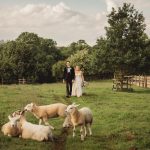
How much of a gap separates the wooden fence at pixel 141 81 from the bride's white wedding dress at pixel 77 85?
2381 cm

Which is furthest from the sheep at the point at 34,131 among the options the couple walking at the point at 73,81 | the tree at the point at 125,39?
the tree at the point at 125,39

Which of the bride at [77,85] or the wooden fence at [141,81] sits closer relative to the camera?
the bride at [77,85]

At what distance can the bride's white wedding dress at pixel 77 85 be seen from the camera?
36.1m

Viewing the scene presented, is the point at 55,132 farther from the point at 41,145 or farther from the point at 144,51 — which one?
the point at 144,51

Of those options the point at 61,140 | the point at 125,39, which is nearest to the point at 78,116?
the point at 61,140

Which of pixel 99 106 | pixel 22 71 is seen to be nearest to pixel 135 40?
pixel 99 106

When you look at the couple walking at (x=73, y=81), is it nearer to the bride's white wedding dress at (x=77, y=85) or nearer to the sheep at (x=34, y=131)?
the bride's white wedding dress at (x=77, y=85)

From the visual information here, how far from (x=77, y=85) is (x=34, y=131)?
1966cm

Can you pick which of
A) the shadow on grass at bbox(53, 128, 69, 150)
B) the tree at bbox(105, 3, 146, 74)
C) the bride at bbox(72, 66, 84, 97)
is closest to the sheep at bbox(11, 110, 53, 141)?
the shadow on grass at bbox(53, 128, 69, 150)

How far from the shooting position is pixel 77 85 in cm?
3622

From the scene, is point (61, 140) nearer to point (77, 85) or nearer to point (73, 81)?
point (77, 85)

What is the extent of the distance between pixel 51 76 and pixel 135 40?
161ft

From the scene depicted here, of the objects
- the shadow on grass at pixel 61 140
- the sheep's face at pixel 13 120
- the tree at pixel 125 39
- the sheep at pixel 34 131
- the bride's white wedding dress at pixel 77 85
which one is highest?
the tree at pixel 125 39

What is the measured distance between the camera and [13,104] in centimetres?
2806
